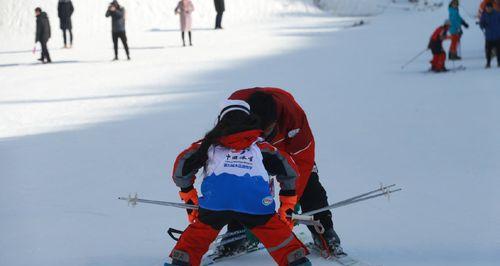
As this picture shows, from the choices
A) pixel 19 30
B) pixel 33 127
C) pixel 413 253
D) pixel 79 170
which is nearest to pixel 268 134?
pixel 413 253

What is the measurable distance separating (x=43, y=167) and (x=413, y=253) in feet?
12.8

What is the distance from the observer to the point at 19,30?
22.2 metres

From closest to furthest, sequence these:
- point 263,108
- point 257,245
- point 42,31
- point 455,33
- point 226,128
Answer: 1. point 226,128
2. point 263,108
3. point 257,245
4. point 455,33
5. point 42,31

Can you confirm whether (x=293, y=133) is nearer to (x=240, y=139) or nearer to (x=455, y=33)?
(x=240, y=139)

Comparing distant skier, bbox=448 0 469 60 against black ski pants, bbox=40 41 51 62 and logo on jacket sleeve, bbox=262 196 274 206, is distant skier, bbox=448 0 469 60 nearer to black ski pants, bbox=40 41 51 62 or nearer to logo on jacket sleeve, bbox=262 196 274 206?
black ski pants, bbox=40 41 51 62

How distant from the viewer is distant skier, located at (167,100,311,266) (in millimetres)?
3754

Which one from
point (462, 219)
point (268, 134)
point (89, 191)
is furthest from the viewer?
point (89, 191)

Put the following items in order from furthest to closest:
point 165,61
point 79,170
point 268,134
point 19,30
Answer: point 19,30 < point 165,61 < point 79,170 < point 268,134

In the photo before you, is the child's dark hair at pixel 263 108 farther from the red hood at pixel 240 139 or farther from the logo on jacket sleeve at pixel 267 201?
the logo on jacket sleeve at pixel 267 201

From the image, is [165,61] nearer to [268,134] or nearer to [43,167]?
[43,167]

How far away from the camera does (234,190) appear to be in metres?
3.76

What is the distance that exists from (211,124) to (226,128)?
5.38 m

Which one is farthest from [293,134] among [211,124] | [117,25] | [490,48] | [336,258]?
[117,25]

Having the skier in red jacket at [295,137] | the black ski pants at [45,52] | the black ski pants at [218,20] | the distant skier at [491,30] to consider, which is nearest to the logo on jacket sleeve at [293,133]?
the skier in red jacket at [295,137]
